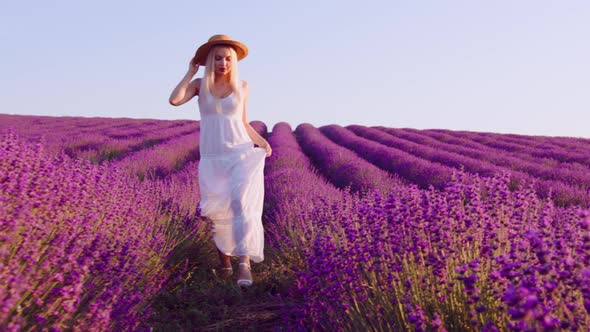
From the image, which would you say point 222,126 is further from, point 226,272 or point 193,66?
point 226,272

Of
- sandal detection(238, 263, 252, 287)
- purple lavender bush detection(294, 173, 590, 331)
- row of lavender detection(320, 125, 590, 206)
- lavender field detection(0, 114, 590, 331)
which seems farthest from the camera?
row of lavender detection(320, 125, 590, 206)

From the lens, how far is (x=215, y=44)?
3.85 metres

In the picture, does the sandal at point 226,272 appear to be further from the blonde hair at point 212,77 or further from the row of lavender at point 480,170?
the row of lavender at point 480,170

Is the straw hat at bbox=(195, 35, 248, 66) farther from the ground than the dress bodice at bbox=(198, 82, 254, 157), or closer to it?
farther from the ground

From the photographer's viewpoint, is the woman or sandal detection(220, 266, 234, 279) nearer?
the woman

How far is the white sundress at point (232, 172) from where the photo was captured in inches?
150

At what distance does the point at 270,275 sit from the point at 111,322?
1.89m

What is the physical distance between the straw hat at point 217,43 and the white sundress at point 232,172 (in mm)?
325

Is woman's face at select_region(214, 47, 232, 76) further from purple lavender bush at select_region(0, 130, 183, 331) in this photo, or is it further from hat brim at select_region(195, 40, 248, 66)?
purple lavender bush at select_region(0, 130, 183, 331)

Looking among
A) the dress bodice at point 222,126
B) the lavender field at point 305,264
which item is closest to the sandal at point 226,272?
the lavender field at point 305,264

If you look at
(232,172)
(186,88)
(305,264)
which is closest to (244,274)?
(305,264)

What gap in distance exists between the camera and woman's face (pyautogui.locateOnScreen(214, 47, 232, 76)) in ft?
12.5

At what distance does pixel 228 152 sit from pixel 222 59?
→ 68 cm

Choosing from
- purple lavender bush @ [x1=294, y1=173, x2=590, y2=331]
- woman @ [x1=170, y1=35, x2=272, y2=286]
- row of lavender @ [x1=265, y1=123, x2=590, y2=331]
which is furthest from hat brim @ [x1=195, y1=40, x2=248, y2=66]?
purple lavender bush @ [x1=294, y1=173, x2=590, y2=331]
